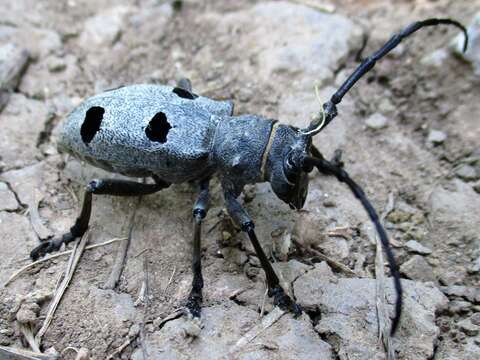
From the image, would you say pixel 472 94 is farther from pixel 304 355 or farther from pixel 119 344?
pixel 119 344

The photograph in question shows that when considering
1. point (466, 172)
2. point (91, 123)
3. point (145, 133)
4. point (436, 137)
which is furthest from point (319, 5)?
point (91, 123)

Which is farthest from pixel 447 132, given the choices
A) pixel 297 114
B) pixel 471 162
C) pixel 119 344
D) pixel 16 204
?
pixel 16 204

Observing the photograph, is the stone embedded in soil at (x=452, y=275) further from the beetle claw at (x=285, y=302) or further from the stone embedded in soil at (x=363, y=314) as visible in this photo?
the beetle claw at (x=285, y=302)

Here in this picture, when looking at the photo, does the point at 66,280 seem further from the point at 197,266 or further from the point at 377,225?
the point at 377,225

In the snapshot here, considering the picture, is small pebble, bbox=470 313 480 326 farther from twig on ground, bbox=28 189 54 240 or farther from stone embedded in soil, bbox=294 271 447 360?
→ twig on ground, bbox=28 189 54 240

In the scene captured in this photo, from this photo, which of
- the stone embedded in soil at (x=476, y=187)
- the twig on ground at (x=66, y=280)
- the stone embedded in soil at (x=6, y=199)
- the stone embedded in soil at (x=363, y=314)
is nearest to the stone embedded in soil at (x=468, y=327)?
the stone embedded in soil at (x=363, y=314)
